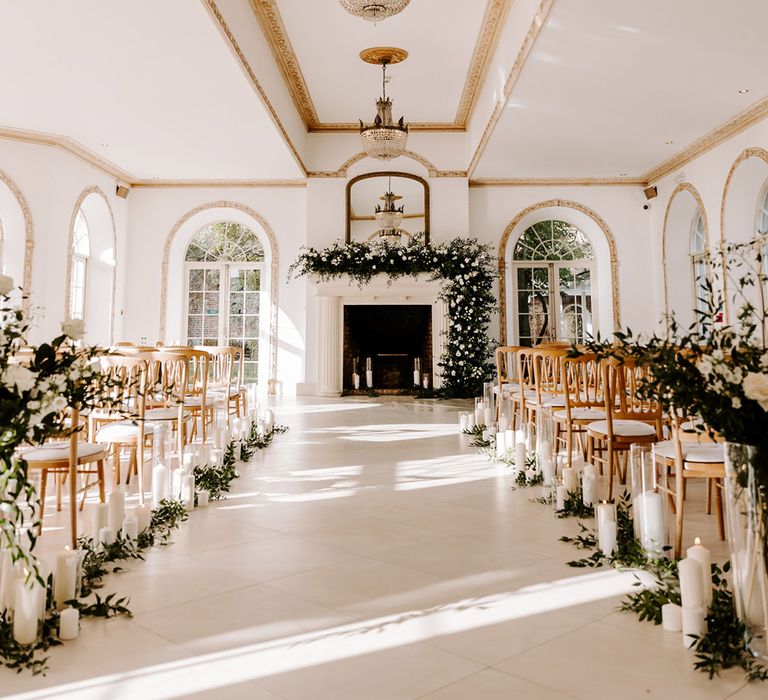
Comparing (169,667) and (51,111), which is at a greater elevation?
(51,111)

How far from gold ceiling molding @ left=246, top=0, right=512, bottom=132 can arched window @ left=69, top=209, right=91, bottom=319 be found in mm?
4321

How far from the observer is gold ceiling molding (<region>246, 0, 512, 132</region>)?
729 cm

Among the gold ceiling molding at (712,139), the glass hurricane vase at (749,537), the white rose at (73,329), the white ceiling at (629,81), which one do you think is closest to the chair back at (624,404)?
the glass hurricane vase at (749,537)

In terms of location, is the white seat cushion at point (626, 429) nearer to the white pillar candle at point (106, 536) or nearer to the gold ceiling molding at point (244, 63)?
the white pillar candle at point (106, 536)

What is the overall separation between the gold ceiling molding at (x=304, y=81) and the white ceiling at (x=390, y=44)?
0.29 ft

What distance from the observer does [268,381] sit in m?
11.2

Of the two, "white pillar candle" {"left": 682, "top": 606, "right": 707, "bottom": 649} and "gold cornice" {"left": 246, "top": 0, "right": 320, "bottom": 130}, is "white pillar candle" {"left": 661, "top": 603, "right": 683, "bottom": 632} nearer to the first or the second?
"white pillar candle" {"left": 682, "top": 606, "right": 707, "bottom": 649}

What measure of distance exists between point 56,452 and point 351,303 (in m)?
8.14

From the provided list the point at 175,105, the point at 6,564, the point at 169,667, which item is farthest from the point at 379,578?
the point at 175,105

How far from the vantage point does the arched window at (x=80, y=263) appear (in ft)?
34.0

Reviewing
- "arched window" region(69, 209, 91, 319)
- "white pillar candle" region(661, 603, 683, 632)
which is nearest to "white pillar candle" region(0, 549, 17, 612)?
"white pillar candle" region(661, 603, 683, 632)

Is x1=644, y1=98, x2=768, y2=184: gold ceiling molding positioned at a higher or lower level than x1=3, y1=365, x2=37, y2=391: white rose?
higher

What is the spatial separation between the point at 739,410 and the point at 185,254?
37.4 ft

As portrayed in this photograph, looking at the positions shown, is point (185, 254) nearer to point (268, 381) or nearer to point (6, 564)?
point (268, 381)
